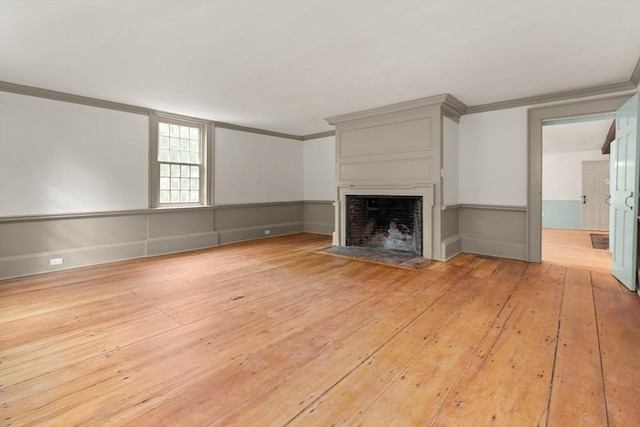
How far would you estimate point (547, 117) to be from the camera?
Answer: 14.9 feet

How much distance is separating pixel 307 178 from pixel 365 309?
5.34 metres

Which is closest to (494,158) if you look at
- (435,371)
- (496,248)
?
(496,248)

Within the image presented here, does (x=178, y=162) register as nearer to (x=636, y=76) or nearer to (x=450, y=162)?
(x=450, y=162)

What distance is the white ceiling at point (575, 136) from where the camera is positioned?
246 inches

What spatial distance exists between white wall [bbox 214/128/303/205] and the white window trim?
0.15m

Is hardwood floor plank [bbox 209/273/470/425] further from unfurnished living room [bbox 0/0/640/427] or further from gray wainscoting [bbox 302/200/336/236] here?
gray wainscoting [bbox 302/200/336/236]

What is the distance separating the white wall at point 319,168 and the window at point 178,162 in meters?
2.63

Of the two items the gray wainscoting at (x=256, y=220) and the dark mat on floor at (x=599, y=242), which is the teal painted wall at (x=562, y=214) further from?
the gray wainscoting at (x=256, y=220)

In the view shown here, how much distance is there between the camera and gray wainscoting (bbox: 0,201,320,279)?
4.11 m

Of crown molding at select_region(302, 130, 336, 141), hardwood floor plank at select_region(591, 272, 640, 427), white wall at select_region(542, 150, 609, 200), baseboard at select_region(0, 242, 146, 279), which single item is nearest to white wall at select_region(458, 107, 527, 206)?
hardwood floor plank at select_region(591, 272, 640, 427)

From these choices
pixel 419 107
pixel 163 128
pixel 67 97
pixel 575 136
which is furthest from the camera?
pixel 575 136

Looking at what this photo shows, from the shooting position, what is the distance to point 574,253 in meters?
5.43

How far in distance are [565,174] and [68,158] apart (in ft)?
38.6

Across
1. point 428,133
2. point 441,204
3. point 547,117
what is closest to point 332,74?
point 428,133
